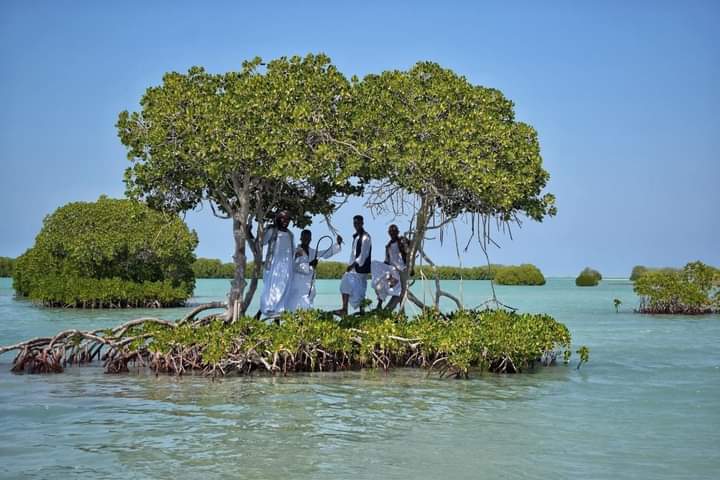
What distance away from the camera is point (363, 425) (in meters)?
10.8

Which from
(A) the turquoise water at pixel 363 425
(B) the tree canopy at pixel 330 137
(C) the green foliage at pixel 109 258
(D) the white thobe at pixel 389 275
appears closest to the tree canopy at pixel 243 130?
(B) the tree canopy at pixel 330 137

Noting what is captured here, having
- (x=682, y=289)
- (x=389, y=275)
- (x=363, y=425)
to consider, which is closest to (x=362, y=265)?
(x=389, y=275)

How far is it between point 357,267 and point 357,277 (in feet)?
0.86

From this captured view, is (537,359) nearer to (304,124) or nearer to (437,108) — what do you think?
(437,108)

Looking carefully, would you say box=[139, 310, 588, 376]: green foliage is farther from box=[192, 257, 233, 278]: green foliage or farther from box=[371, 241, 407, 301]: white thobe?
box=[192, 257, 233, 278]: green foliage

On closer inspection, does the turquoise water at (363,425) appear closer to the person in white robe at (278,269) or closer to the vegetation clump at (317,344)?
the vegetation clump at (317,344)

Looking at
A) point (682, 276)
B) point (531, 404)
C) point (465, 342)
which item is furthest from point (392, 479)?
point (682, 276)

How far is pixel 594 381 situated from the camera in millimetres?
15312

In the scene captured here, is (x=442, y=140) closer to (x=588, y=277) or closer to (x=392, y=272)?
(x=392, y=272)

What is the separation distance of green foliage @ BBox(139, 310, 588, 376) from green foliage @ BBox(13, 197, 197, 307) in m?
22.9

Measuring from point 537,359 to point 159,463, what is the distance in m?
9.68

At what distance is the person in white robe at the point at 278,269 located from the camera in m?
15.5

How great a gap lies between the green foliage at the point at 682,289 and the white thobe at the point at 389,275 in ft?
71.4

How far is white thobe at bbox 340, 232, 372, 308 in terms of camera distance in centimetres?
1596
